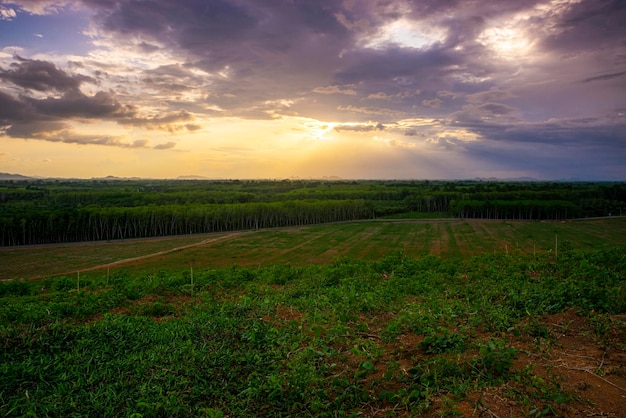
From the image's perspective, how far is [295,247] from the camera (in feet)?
191

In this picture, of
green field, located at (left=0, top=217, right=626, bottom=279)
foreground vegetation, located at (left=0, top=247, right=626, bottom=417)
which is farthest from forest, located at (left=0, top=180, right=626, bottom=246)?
foreground vegetation, located at (left=0, top=247, right=626, bottom=417)

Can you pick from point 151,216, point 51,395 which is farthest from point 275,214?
point 51,395

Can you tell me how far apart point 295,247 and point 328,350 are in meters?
53.0

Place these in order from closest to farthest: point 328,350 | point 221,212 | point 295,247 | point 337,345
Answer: point 328,350, point 337,345, point 295,247, point 221,212

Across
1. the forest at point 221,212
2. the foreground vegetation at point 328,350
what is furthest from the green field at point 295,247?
the foreground vegetation at point 328,350

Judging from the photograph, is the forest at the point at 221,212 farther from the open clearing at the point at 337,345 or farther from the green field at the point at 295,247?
the open clearing at the point at 337,345

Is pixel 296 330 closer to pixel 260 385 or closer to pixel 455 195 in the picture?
pixel 260 385

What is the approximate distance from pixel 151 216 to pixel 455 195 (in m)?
92.4

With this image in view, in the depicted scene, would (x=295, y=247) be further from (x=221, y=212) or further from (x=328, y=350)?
(x=328, y=350)

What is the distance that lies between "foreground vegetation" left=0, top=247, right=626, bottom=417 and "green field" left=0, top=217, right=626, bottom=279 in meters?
34.5

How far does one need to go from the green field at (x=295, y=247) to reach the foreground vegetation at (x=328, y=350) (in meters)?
34.5

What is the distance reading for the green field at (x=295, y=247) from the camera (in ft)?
153

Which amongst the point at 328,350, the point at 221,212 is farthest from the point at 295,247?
the point at 328,350

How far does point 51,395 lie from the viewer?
4.64 metres
